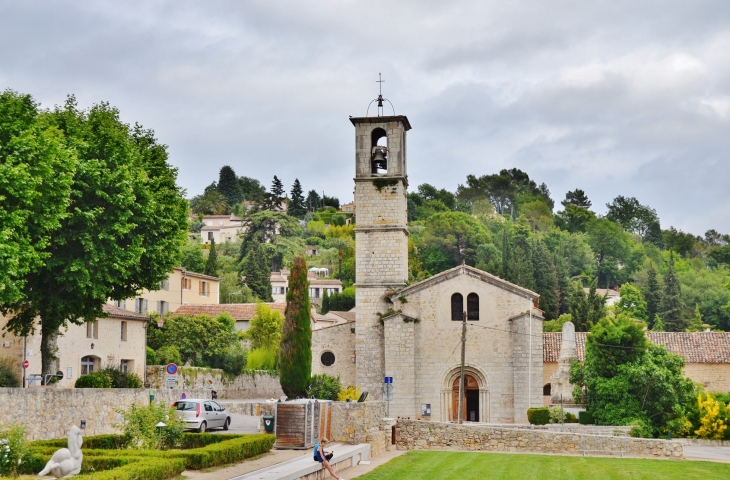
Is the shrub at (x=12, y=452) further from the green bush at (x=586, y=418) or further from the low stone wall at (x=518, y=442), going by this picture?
the green bush at (x=586, y=418)

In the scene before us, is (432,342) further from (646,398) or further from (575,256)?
(575,256)

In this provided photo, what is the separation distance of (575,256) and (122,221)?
118 meters

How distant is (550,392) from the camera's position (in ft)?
182

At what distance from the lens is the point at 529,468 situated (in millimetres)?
27781

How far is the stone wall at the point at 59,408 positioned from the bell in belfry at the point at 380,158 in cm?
2384

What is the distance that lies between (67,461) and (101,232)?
1715cm

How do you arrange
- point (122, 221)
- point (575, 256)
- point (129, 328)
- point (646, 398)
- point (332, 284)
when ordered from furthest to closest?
point (575, 256)
point (332, 284)
point (129, 328)
point (646, 398)
point (122, 221)

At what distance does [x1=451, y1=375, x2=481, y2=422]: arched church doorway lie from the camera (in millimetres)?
50519

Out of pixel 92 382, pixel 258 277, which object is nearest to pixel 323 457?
pixel 92 382

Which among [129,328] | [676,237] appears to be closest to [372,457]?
[129,328]

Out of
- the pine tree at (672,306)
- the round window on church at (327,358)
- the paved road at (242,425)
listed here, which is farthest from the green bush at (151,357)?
the pine tree at (672,306)

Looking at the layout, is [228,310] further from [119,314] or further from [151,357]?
[119,314]

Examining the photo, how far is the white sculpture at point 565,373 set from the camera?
50.5 metres

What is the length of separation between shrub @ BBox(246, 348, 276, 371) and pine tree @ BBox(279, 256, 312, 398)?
814 inches
